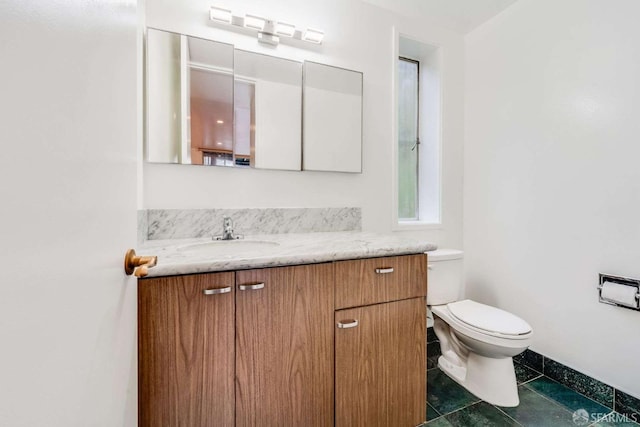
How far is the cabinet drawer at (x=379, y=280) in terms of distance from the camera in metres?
1.14

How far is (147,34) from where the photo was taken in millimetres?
1395

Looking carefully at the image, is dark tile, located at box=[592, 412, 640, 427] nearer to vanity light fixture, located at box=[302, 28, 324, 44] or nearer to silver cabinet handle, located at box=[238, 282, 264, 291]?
silver cabinet handle, located at box=[238, 282, 264, 291]

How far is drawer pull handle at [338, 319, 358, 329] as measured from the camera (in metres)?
1.13

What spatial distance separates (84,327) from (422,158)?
7.75 ft

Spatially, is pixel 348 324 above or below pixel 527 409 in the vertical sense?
above

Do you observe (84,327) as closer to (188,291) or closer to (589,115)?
(188,291)

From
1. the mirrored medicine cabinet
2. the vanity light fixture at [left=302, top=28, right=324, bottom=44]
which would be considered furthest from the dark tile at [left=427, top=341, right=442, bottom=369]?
the vanity light fixture at [left=302, top=28, right=324, bottom=44]

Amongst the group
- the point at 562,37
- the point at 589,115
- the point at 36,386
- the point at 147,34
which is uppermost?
the point at 562,37

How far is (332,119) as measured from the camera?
180 centimetres

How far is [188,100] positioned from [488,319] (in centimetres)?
201

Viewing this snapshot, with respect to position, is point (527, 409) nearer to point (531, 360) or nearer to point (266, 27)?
point (531, 360)

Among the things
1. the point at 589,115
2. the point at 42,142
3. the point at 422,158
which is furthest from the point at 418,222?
the point at 42,142

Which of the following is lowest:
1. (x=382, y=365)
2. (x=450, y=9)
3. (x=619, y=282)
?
(x=382, y=365)

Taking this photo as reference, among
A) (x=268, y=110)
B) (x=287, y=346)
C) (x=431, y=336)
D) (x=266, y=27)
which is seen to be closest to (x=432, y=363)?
(x=431, y=336)
